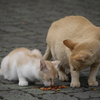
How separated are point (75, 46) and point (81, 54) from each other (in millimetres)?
308

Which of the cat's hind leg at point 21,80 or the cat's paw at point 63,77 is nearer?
the cat's hind leg at point 21,80

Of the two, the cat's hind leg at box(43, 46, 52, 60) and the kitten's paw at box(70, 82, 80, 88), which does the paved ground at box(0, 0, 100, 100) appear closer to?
the kitten's paw at box(70, 82, 80, 88)

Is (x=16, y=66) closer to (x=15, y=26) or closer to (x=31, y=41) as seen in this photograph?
(x=31, y=41)

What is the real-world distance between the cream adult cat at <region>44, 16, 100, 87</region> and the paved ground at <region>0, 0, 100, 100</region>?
321 millimetres

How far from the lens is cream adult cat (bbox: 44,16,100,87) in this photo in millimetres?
4797

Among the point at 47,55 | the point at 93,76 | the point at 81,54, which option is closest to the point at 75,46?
the point at 81,54

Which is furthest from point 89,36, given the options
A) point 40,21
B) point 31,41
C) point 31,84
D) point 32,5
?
point 32,5

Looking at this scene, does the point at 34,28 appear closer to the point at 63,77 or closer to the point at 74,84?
the point at 63,77

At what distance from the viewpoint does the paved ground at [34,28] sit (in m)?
4.64

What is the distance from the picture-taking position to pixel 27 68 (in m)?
5.07

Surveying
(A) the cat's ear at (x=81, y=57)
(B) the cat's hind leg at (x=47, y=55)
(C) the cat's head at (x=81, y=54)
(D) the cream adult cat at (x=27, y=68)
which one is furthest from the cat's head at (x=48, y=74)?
(B) the cat's hind leg at (x=47, y=55)

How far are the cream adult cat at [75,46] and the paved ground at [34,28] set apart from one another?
12.6 inches

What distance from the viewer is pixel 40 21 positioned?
11.4m

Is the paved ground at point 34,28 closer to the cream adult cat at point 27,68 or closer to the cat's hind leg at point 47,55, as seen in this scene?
the cream adult cat at point 27,68
